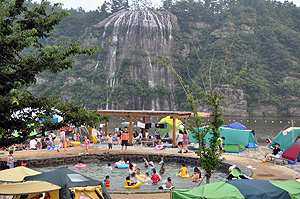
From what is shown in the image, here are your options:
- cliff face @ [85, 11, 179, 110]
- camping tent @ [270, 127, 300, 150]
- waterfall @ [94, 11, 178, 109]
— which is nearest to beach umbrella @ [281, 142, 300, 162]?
camping tent @ [270, 127, 300, 150]

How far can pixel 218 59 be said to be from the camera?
76.0 m

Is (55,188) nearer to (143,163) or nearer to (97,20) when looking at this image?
(143,163)

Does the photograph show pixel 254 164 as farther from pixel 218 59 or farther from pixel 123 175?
pixel 218 59

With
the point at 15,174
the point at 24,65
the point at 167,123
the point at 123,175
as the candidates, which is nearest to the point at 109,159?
the point at 123,175

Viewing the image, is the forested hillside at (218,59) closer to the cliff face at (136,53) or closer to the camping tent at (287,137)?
the cliff face at (136,53)

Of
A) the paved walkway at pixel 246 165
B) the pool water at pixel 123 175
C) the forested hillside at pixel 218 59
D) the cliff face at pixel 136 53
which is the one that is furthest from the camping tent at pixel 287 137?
the cliff face at pixel 136 53

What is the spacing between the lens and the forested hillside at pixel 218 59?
6950 centimetres

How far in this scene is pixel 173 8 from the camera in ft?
310

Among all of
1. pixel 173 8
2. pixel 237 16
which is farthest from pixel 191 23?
pixel 237 16

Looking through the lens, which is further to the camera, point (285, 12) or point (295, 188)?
point (285, 12)

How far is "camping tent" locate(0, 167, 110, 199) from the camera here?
6.49m

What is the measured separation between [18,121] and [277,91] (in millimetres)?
74912

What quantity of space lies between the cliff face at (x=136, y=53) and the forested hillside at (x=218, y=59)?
569 millimetres

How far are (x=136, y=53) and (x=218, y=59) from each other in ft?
76.8
